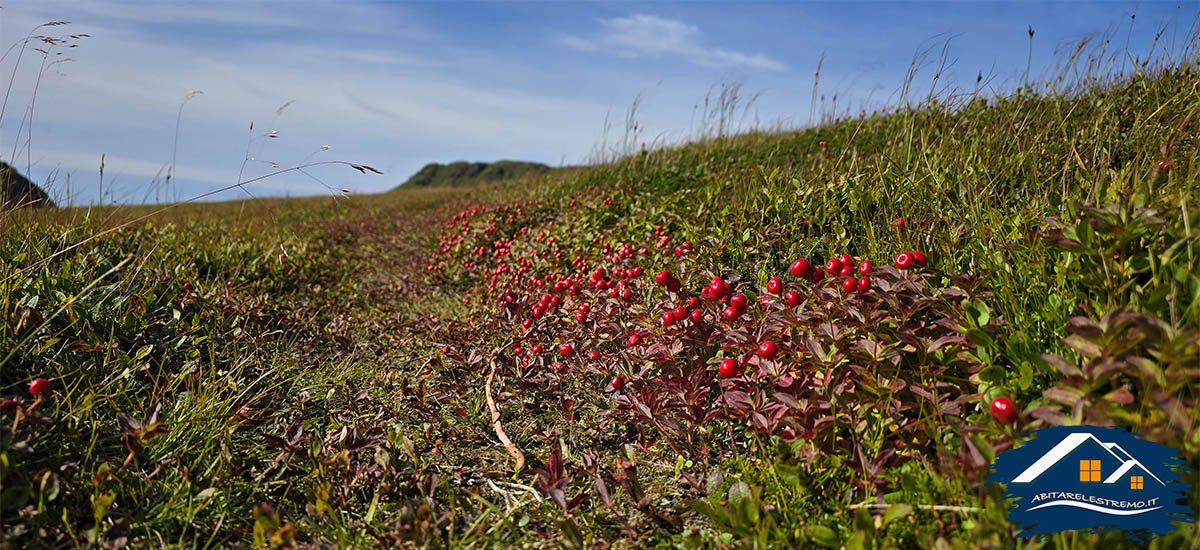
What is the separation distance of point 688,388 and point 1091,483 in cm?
137

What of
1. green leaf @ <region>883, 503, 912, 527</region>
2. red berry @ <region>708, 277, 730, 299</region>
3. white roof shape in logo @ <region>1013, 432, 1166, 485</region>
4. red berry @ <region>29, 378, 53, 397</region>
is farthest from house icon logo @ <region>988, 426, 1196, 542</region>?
red berry @ <region>29, 378, 53, 397</region>

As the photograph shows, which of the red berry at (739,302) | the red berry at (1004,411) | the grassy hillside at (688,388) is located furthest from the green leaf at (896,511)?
the red berry at (739,302)

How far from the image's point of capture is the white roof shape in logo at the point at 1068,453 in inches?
68.3

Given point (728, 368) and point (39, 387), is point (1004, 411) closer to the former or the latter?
point (728, 368)

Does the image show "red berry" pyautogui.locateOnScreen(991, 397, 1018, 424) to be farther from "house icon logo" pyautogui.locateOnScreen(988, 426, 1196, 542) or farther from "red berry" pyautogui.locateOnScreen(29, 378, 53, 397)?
"red berry" pyautogui.locateOnScreen(29, 378, 53, 397)

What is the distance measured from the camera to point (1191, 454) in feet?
5.21

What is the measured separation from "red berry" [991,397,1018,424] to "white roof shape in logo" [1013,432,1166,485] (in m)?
0.13

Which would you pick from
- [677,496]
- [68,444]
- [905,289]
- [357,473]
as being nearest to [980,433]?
[905,289]

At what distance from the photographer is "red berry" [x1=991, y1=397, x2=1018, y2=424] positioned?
1.82m

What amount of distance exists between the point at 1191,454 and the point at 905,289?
3.18ft

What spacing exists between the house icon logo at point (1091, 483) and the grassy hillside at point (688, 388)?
8cm

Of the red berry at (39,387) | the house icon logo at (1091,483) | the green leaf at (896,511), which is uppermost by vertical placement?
the house icon logo at (1091,483)

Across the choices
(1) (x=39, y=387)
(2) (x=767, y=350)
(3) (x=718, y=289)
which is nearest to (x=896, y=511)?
(2) (x=767, y=350)

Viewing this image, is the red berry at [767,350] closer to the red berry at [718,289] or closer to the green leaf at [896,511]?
the red berry at [718,289]
